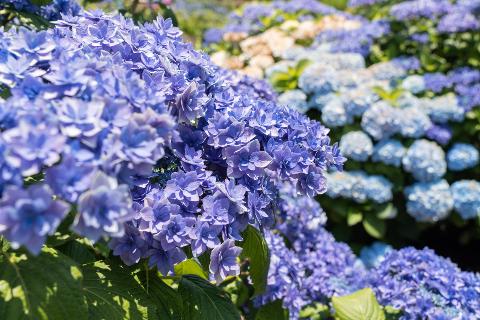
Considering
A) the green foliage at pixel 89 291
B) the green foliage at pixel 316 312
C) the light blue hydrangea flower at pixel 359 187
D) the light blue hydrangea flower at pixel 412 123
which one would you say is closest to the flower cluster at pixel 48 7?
the green foliage at pixel 89 291

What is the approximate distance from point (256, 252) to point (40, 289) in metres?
0.63

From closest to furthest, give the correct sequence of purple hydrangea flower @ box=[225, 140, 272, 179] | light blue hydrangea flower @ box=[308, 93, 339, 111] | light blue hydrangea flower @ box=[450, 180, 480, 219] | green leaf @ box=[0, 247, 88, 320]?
green leaf @ box=[0, 247, 88, 320], purple hydrangea flower @ box=[225, 140, 272, 179], light blue hydrangea flower @ box=[450, 180, 480, 219], light blue hydrangea flower @ box=[308, 93, 339, 111]

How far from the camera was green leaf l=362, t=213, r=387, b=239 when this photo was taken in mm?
3652

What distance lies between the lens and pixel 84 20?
1.53 meters

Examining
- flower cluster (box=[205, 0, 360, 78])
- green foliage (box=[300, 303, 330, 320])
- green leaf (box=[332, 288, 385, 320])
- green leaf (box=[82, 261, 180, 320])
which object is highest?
green leaf (box=[82, 261, 180, 320])

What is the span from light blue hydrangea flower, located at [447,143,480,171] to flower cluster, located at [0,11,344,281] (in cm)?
239

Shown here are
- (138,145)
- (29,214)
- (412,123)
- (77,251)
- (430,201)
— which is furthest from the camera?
(412,123)

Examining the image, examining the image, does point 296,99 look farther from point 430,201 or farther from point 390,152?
point 430,201

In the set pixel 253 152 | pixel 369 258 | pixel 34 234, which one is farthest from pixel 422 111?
pixel 34 234

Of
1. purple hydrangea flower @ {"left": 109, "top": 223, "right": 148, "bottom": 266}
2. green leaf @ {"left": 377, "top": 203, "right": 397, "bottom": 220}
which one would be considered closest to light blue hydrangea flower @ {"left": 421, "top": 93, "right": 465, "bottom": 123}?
green leaf @ {"left": 377, "top": 203, "right": 397, "bottom": 220}

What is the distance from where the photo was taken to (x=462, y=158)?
12.2 feet

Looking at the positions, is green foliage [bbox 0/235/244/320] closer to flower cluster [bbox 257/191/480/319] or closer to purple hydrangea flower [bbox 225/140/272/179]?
purple hydrangea flower [bbox 225/140/272/179]

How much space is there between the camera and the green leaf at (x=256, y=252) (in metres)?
1.58

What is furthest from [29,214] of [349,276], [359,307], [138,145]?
[349,276]
